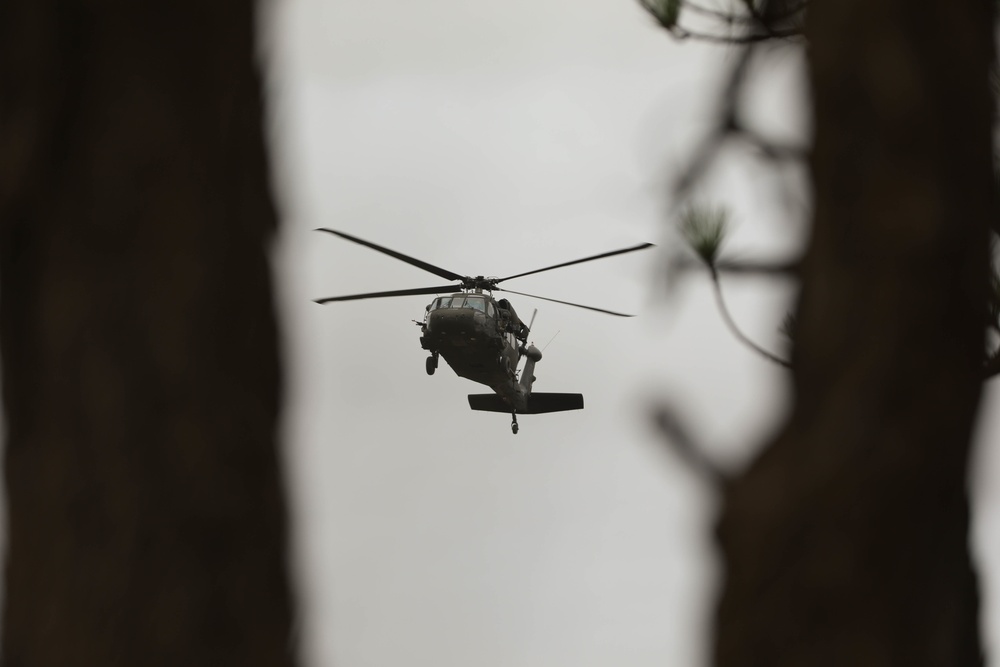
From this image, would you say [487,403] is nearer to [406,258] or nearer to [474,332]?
[474,332]

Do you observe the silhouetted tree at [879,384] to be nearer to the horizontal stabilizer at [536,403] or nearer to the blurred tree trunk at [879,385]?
the blurred tree trunk at [879,385]

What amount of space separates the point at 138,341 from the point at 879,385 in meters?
1.60

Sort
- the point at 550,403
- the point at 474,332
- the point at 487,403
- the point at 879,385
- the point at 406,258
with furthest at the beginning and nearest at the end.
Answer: the point at 550,403 < the point at 487,403 < the point at 474,332 < the point at 406,258 < the point at 879,385

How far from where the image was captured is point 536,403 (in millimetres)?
15773

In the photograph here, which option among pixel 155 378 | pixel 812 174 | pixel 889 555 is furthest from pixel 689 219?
pixel 155 378

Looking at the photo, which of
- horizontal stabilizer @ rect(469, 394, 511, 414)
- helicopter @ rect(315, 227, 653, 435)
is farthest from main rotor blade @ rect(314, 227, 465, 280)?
horizontal stabilizer @ rect(469, 394, 511, 414)

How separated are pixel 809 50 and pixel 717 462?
94cm

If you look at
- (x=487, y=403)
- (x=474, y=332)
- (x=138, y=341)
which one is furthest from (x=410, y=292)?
(x=138, y=341)

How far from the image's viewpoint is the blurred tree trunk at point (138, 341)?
8.04 feet

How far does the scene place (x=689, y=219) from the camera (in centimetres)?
449

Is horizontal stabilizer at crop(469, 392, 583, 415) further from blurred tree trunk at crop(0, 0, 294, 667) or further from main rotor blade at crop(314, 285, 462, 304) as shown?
blurred tree trunk at crop(0, 0, 294, 667)

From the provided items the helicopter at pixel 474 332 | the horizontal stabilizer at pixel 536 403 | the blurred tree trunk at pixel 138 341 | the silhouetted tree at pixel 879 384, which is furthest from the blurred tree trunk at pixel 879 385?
the horizontal stabilizer at pixel 536 403

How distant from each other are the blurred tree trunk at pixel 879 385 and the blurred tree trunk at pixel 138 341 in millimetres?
1078

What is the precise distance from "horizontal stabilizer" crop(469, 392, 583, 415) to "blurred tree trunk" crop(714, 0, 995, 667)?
42.6 ft
